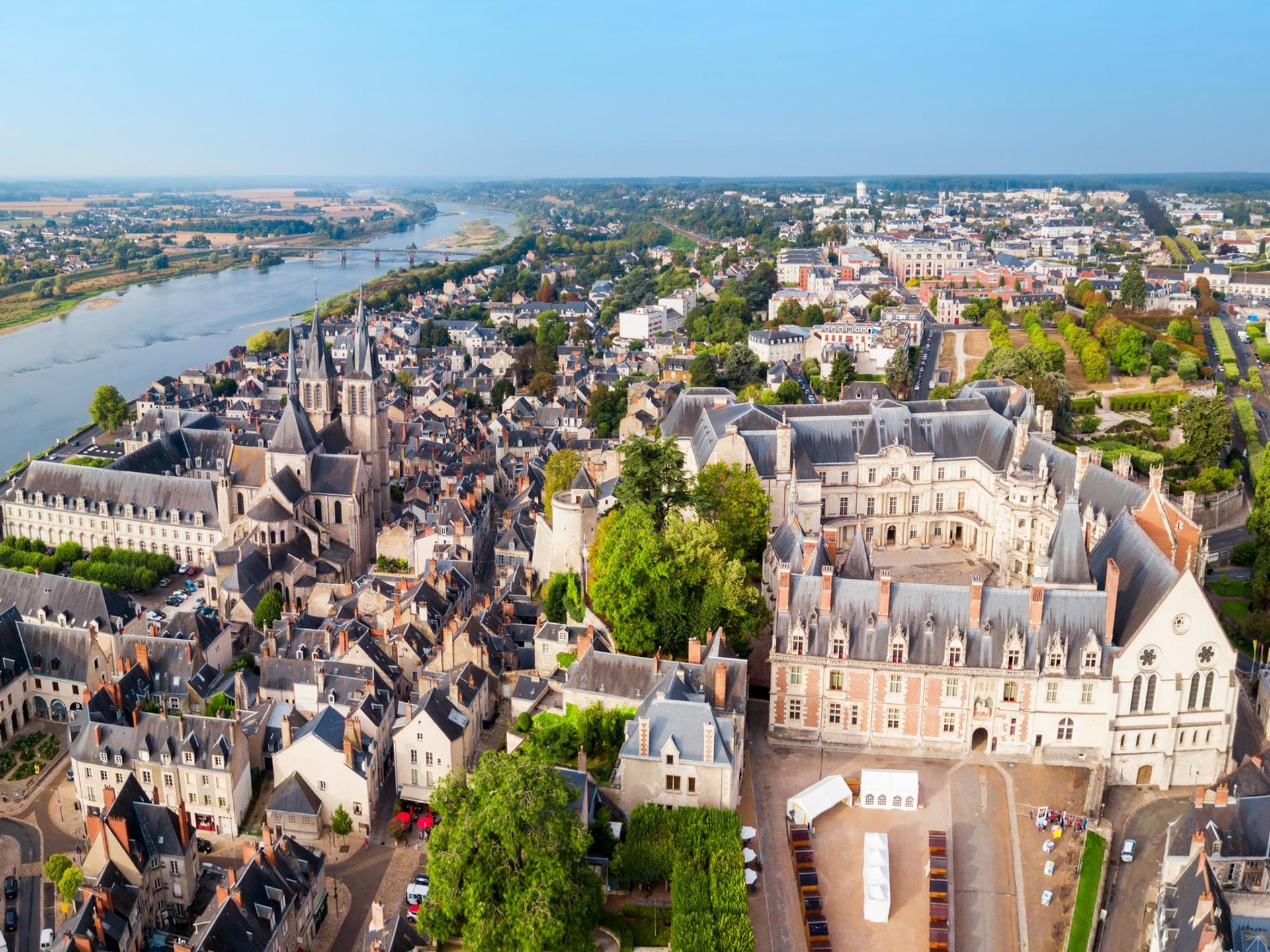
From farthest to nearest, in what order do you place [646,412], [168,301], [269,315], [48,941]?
[168,301]
[269,315]
[646,412]
[48,941]

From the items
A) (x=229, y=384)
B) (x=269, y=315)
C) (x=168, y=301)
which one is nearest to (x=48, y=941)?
(x=229, y=384)

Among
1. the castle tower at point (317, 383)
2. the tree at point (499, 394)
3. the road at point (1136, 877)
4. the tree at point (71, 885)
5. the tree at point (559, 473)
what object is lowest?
the tree at point (71, 885)

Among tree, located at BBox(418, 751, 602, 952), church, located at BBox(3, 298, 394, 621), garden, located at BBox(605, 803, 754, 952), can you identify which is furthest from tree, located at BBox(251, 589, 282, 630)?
garden, located at BBox(605, 803, 754, 952)

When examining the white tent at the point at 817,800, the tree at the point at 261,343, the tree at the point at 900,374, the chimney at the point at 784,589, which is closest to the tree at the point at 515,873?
the white tent at the point at 817,800

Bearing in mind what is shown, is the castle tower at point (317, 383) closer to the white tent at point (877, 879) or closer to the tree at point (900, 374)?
the tree at point (900, 374)

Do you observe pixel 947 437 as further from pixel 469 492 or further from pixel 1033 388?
pixel 469 492

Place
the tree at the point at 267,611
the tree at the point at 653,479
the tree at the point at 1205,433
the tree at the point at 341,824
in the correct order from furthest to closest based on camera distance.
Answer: the tree at the point at 1205,433, the tree at the point at 267,611, the tree at the point at 653,479, the tree at the point at 341,824

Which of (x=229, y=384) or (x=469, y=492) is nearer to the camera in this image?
(x=469, y=492)
